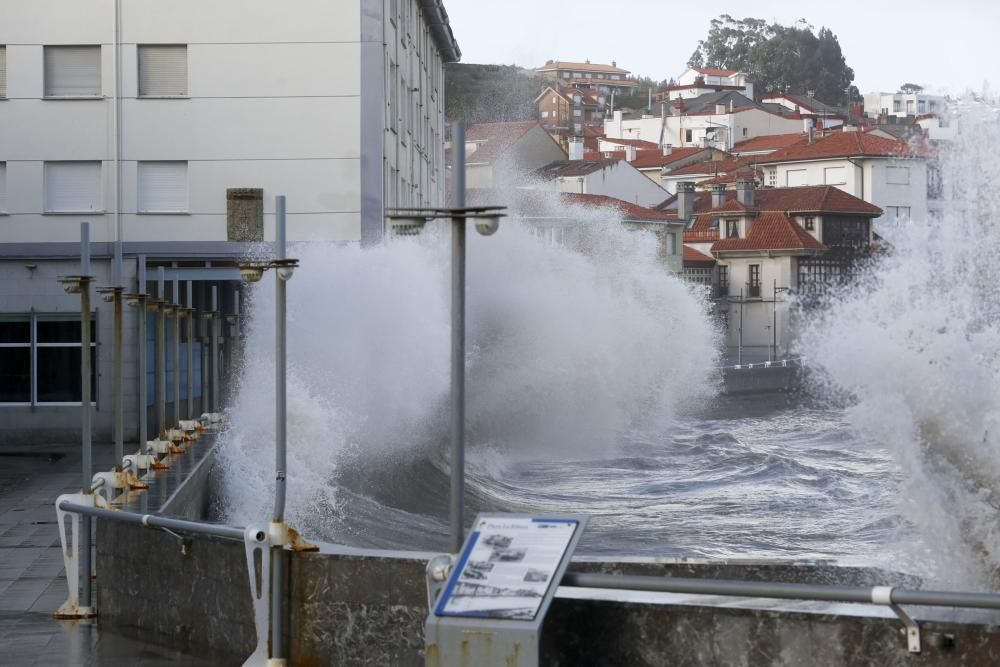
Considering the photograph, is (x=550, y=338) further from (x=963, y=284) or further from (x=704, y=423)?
(x=963, y=284)

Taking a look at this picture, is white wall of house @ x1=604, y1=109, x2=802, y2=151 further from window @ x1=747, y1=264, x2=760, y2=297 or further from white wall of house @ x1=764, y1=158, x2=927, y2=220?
white wall of house @ x1=764, y1=158, x2=927, y2=220

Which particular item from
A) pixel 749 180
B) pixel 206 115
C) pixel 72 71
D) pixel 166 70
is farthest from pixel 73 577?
pixel 749 180

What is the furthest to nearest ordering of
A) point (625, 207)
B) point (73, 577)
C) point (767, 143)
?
point (767, 143)
point (625, 207)
point (73, 577)

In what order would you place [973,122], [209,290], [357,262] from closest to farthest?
[973,122] → [357,262] → [209,290]

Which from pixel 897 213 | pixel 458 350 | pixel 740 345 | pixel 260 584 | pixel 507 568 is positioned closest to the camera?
pixel 507 568

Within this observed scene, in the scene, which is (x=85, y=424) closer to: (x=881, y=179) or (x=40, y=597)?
(x=40, y=597)

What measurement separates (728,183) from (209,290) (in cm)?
4291

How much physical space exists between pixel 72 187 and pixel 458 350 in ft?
77.6

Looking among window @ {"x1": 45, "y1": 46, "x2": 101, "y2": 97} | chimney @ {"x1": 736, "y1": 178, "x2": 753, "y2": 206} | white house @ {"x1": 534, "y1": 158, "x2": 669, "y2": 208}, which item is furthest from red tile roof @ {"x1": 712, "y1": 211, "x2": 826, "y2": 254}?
window @ {"x1": 45, "y1": 46, "x2": 101, "y2": 97}

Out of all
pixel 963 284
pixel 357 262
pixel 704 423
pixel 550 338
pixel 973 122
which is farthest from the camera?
pixel 704 423

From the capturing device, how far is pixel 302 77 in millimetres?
28594

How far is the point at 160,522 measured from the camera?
27.1 ft

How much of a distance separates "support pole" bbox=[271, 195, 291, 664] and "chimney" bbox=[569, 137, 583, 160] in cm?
7080

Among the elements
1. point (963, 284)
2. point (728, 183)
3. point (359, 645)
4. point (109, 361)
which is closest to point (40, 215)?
point (109, 361)
